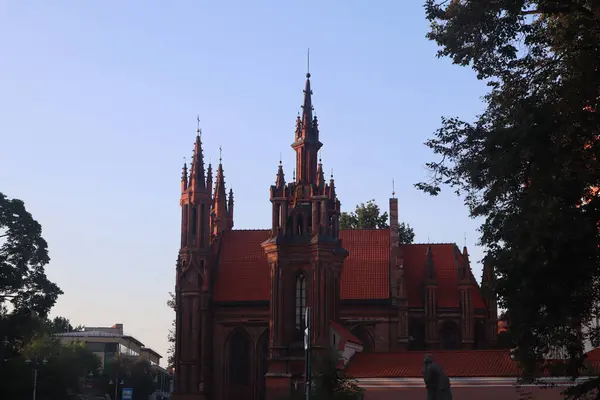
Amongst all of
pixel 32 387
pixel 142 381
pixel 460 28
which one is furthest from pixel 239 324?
pixel 142 381

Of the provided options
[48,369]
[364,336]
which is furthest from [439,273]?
[48,369]

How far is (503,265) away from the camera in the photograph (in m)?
26.0

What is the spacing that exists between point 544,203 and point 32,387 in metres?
56.9

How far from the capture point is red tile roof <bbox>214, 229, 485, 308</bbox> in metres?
66.3

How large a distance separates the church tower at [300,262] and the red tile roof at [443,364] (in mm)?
3593

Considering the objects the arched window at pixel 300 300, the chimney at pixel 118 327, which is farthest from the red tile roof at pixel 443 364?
the chimney at pixel 118 327

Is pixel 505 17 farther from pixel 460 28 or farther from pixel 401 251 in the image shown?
pixel 401 251

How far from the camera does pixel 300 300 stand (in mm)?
62125

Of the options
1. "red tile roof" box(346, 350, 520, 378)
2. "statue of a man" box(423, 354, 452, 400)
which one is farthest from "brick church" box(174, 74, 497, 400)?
"statue of a man" box(423, 354, 452, 400)

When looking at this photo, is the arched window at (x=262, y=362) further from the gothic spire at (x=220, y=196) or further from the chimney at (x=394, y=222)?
the gothic spire at (x=220, y=196)

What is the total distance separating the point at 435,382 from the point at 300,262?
1370 inches

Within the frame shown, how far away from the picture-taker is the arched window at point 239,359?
66.1 m

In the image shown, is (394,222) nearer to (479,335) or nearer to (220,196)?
(479,335)

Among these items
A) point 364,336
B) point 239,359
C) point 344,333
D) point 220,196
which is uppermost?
point 220,196
